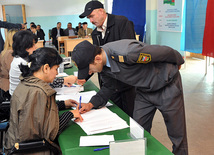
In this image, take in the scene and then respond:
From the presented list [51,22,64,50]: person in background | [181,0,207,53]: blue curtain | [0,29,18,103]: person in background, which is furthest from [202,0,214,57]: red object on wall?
[51,22,64,50]: person in background

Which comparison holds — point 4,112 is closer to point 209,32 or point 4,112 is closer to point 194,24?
point 209,32

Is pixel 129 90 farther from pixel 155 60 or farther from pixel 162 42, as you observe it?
pixel 162 42

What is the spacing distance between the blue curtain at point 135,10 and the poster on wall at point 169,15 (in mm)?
995

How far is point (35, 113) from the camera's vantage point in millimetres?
1344

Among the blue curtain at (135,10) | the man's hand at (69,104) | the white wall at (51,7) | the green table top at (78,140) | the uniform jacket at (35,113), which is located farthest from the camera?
the white wall at (51,7)

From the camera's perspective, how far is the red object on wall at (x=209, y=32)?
466cm

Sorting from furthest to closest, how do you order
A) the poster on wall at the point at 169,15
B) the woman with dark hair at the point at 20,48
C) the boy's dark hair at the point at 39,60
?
the poster on wall at the point at 169,15 < the woman with dark hair at the point at 20,48 < the boy's dark hair at the point at 39,60

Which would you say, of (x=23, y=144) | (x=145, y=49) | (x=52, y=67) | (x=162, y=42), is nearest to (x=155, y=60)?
(x=145, y=49)

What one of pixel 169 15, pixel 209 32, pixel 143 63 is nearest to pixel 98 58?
pixel 143 63

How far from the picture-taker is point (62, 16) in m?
13.0

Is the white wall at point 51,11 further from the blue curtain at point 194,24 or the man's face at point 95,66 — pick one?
the man's face at point 95,66

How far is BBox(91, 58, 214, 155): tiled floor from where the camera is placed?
8.52 feet

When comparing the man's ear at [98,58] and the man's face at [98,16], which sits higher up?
the man's face at [98,16]

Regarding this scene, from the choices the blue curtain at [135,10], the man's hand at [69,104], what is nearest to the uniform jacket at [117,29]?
the man's hand at [69,104]
